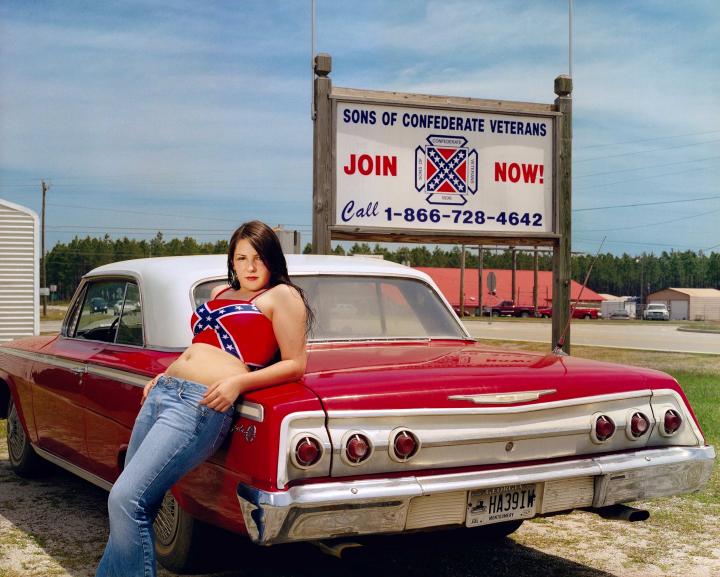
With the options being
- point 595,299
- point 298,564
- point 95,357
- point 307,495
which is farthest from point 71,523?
point 595,299

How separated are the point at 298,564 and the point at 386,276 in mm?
1675

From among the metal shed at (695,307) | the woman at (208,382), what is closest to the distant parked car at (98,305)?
the woman at (208,382)

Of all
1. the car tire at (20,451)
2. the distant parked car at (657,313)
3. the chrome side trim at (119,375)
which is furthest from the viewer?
the distant parked car at (657,313)

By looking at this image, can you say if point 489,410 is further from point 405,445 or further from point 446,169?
point 446,169

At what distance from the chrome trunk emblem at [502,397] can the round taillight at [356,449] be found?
0.41m

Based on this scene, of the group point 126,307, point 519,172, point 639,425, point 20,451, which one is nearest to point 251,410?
point 639,425

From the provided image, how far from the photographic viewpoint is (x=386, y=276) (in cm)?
530

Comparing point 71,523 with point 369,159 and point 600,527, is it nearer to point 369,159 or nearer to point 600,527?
point 600,527

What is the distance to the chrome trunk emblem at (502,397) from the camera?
3.63 meters

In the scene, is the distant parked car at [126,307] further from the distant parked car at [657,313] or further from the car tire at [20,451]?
the distant parked car at [657,313]

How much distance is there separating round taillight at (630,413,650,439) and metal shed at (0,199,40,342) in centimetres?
1740

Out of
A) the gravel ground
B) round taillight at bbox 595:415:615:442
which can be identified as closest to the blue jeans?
the gravel ground

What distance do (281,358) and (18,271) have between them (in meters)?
17.3

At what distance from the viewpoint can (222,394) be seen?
136 inches
